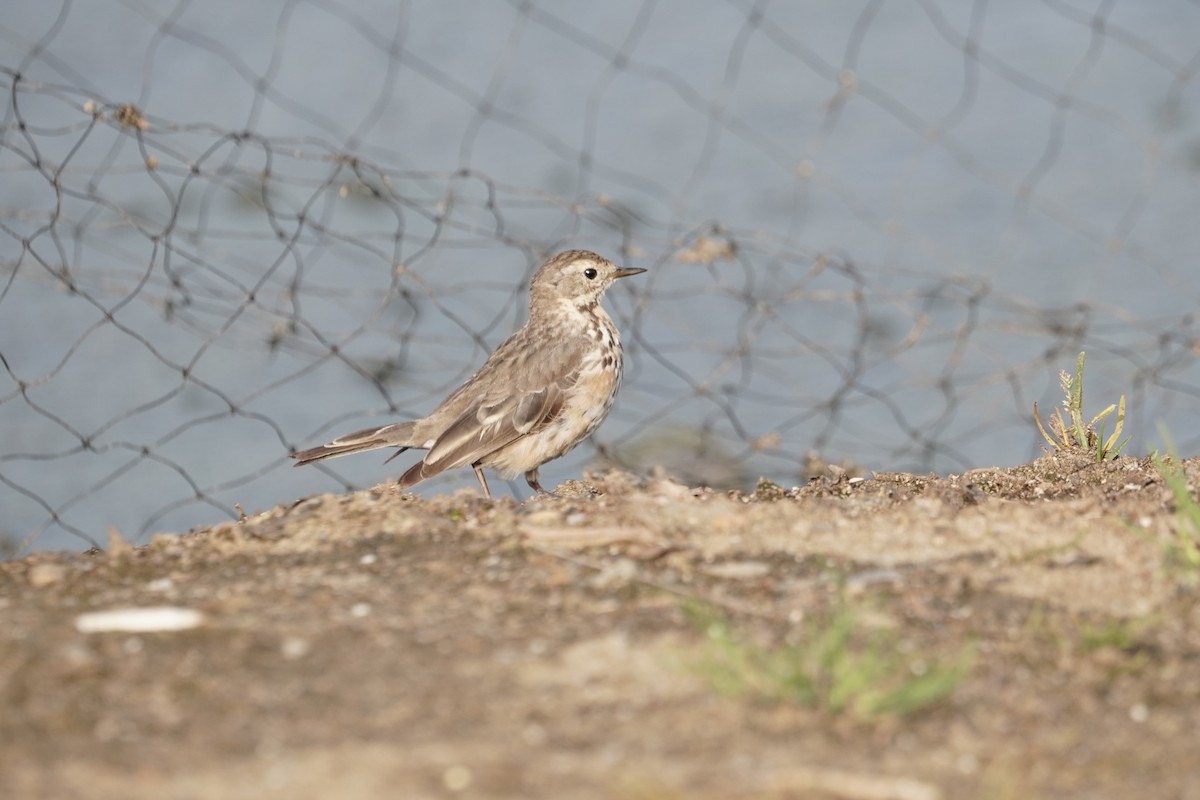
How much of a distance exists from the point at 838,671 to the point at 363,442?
3.15 meters

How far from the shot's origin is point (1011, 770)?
8.71ft

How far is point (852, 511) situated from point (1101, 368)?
17.1ft

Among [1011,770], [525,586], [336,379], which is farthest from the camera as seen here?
[336,379]

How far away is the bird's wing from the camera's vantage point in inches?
219

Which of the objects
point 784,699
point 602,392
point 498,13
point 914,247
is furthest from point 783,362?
point 784,699

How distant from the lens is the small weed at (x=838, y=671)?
9.19ft

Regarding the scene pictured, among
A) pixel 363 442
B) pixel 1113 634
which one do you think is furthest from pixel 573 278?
pixel 1113 634

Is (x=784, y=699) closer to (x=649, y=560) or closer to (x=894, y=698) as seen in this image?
(x=894, y=698)

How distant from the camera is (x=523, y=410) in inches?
224

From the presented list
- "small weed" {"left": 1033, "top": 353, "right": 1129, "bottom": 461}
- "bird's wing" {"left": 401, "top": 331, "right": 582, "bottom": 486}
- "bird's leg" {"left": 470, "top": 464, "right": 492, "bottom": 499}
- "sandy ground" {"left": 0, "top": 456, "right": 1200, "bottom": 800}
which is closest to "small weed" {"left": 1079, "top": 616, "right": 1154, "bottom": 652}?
"sandy ground" {"left": 0, "top": 456, "right": 1200, "bottom": 800}

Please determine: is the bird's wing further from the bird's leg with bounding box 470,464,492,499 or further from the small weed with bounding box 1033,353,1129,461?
the small weed with bounding box 1033,353,1129,461

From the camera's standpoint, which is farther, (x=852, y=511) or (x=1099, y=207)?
(x=1099, y=207)

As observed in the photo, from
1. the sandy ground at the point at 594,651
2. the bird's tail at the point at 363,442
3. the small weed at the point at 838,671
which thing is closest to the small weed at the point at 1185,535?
the sandy ground at the point at 594,651

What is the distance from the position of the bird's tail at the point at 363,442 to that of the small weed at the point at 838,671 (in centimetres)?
277
